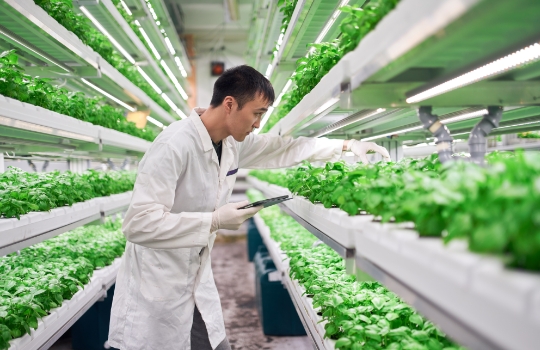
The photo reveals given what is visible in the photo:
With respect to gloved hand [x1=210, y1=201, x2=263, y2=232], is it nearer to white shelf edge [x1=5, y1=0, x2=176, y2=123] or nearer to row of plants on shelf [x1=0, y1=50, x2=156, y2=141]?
row of plants on shelf [x1=0, y1=50, x2=156, y2=141]

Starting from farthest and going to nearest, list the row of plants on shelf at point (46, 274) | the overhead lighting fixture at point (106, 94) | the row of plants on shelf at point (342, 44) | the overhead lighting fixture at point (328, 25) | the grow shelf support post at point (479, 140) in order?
the overhead lighting fixture at point (106, 94) → the overhead lighting fixture at point (328, 25) → the row of plants on shelf at point (46, 274) → the grow shelf support post at point (479, 140) → the row of plants on shelf at point (342, 44)

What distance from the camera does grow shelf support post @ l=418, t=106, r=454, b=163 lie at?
153 centimetres

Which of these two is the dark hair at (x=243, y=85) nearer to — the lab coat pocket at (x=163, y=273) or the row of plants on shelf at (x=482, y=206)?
the lab coat pocket at (x=163, y=273)

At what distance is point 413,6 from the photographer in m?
0.97

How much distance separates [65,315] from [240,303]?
267cm

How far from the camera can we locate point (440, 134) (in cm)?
153

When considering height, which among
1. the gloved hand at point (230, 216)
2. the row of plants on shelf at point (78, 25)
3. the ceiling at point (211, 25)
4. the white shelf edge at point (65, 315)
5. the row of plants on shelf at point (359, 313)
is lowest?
the white shelf edge at point (65, 315)

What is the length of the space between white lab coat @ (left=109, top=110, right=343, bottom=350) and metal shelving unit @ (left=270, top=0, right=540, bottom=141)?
2.46 ft

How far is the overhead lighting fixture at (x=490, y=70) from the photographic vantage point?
1.14 metres

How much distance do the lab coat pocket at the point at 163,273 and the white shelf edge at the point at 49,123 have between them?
94 cm

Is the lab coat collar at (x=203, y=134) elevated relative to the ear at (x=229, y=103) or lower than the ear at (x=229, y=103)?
lower

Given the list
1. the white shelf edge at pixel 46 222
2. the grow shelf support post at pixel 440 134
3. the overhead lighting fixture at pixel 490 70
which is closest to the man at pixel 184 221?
the white shelf edge at pixel 46 222

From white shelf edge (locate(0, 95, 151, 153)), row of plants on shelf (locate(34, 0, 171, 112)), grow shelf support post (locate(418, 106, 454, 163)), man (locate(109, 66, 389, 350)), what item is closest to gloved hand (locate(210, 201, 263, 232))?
man (locate(109, 66, 389, 350))

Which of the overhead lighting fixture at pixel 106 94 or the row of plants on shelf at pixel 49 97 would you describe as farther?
the overhead lighting fixture at pixel 106 94
